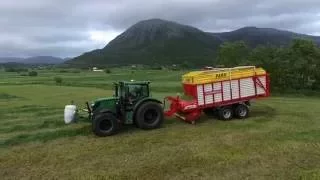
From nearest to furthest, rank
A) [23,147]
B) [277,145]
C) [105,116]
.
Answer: [277,145]
[23,147]
[105,116]

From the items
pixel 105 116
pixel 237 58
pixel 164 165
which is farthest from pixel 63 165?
pixel 237 58

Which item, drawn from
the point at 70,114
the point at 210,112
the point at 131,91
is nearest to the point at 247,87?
the point at 210,112

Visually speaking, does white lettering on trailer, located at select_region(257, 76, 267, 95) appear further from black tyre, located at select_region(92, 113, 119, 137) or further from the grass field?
black tyre, located at select_region(92, 113, 119, 137)

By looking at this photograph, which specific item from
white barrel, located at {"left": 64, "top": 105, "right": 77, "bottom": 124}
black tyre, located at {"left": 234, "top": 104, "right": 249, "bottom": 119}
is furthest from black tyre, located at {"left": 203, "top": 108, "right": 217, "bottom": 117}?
white barrel, located at {"left": 64, "top": 105, "right": 77, "bottom": 124}

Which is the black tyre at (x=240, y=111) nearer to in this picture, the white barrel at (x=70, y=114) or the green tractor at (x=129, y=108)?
the green tractor at (x=129, y=108)

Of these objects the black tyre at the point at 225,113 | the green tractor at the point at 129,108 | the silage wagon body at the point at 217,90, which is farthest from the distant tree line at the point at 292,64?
the green tractor at the point at 129,108

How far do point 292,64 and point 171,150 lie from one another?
107 feet

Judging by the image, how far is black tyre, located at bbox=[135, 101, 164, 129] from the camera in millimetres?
18562

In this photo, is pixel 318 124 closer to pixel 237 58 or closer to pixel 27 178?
pixel 27 178

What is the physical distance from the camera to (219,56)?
198ft

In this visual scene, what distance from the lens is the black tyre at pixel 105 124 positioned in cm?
1779

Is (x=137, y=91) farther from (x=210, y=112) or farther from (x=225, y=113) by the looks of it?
(x=225, y=113)

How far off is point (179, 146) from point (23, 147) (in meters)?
5.23

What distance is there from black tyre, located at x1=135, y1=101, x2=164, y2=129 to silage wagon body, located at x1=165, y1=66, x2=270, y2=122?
1.18 m
